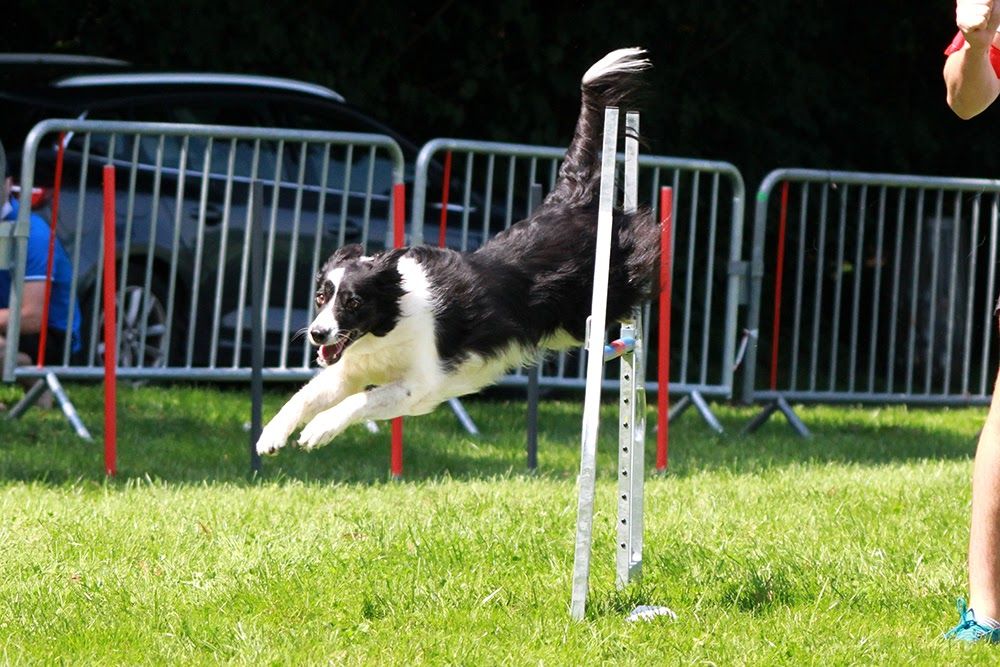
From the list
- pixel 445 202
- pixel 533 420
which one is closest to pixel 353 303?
pixel 533 420

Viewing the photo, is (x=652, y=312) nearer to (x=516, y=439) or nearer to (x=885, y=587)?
(x=516, y=439)

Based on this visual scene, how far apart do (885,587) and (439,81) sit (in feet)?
21.8

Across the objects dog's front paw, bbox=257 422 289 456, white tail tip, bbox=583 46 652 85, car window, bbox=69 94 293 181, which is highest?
white tail tip, bbox=583 46 652 85

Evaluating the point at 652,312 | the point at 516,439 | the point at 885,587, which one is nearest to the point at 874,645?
the point at 885,587

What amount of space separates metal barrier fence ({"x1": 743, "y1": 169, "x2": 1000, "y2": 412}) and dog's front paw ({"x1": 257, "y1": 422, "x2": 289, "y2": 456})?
527 cm

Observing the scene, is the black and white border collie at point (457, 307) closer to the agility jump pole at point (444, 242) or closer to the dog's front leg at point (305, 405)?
the dog's front leg at point (305, 405)

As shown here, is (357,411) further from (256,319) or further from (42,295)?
(42,295)

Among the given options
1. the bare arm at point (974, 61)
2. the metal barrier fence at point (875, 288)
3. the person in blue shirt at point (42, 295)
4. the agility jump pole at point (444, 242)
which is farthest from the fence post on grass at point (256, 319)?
the bare arm at point (974, 61)

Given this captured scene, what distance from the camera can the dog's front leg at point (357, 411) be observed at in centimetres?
377

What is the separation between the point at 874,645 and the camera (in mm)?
4074

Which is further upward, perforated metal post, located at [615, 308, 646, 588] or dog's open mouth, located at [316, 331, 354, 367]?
dog's open mouth, located at [316, 331, 354, 367]

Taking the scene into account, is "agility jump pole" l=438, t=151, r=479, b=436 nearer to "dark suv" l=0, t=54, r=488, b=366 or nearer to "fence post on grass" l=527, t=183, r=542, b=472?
"dark suv" l=0, t=54, r=488, b=366

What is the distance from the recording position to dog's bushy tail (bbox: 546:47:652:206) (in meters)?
4.21

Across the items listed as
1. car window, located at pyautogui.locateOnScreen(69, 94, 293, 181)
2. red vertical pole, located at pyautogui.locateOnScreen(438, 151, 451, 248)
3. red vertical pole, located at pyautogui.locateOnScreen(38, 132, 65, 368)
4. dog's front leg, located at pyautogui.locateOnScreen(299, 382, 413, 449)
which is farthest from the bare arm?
red vertical pole, located at pyautogui.locateOnScreen(38, 132, 65, 368)
